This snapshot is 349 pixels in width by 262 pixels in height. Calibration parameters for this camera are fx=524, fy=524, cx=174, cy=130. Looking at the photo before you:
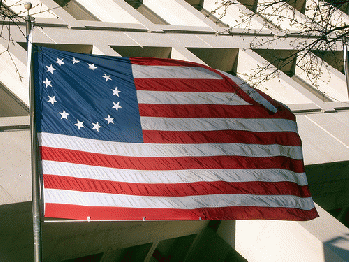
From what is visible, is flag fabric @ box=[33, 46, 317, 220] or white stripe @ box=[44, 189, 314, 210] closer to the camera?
white stripe @ box=[44, 189, 314, 210]

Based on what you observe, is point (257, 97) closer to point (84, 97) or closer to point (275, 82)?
point (84, 97)

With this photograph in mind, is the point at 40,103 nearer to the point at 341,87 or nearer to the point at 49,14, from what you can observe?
the point at 49,14

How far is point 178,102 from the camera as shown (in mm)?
7566

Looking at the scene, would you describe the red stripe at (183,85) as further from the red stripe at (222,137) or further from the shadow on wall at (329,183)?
the shadow on wall at (329,183)

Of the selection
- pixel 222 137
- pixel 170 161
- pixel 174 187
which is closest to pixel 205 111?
pixel 222 137

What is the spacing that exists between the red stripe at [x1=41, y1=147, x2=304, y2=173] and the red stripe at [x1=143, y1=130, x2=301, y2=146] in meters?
0.26

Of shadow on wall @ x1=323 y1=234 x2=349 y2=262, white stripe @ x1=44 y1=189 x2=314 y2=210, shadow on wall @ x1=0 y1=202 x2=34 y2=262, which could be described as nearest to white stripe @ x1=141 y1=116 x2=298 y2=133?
white stripe @ x1=44 y1=189 x2=314 y2=210

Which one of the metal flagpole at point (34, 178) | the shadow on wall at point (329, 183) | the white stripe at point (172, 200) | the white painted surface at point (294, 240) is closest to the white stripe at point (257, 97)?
the white stripe at point (172, 200)

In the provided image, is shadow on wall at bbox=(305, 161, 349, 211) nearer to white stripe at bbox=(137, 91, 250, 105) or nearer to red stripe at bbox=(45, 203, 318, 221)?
white stripe at bbox=(137, 91, 250, 105)

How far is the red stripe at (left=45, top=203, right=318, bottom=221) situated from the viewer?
6238 mm

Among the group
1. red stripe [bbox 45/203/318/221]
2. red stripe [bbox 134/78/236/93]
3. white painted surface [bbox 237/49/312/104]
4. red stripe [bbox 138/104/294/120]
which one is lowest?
red stripe [bbox 45/203/318/221]

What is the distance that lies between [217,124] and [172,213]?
1.57 metres

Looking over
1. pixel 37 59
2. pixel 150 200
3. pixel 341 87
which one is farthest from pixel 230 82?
pixel 341 87

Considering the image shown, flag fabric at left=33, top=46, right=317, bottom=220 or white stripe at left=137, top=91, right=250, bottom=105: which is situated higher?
white stripe at left=137, top=91, right=250, bottom=105
